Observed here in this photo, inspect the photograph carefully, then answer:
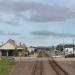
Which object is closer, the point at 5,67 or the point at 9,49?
the point at 5,67

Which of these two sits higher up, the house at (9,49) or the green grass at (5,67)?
the house at (9,49)

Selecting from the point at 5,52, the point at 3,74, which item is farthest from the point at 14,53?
the point at 3,74

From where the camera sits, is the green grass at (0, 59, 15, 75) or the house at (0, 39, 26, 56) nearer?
the green grass at (0, 59, 15, 75)

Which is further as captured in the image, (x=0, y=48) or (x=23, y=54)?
(x=23, y=54)

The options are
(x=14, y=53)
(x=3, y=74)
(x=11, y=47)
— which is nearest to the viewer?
(x=3, y=74)

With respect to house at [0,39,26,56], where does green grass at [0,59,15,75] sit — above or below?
below

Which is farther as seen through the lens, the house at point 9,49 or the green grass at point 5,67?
the house at point 9,49

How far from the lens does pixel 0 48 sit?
372 ft

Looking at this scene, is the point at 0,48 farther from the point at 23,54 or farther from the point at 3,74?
the point at 3,74

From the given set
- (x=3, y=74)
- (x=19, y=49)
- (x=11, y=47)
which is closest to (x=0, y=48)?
(x=11, y=47)

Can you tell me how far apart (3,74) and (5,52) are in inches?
3351

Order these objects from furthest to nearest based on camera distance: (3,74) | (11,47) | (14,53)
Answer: (14,53), (11,47), (3,74)

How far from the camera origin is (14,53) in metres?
119

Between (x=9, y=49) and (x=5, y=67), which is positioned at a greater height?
(x=9, y=49)
